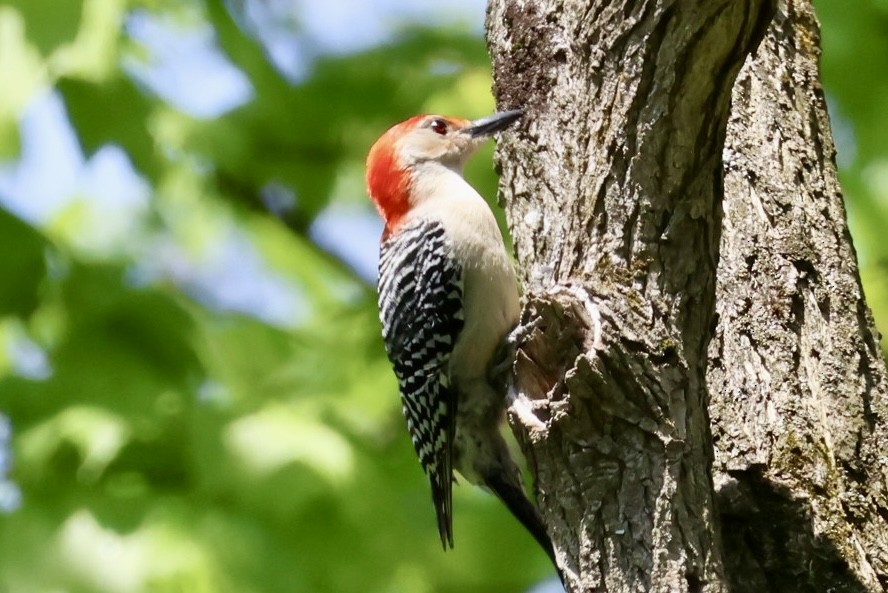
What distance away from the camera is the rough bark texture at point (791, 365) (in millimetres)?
3309

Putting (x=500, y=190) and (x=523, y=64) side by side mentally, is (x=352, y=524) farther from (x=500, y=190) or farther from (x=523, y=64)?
(x=523, y=64)

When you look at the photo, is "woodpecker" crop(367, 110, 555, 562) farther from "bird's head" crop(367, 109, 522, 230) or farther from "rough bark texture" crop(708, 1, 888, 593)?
"rough bark texture" crop(708, 1, 888, 593)

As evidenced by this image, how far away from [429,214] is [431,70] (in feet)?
4.41

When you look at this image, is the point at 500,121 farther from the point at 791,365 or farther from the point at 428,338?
the point at 791,365

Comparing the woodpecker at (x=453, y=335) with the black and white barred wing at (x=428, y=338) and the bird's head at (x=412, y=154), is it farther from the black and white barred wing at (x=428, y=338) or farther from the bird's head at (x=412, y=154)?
the bird's head at (x=412, y=154)

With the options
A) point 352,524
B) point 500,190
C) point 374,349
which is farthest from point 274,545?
point 374,349

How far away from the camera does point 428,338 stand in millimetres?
4484

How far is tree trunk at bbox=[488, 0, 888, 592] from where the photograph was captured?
9.23 feet

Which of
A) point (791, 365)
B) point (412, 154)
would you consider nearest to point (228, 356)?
point (412, 154)

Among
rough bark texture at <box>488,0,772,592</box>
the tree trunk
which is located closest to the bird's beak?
the tree trunk

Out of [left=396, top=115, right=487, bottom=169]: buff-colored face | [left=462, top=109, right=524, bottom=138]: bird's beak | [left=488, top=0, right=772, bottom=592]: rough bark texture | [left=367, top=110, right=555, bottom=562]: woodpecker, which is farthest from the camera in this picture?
[left=396, top=115, right=487, bottom=169]: buff-colored face

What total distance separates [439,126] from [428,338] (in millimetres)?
1065

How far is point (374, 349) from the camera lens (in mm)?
5855

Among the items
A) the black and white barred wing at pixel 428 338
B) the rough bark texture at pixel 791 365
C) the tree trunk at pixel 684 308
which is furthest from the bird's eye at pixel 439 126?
the rough bark texture at pixel 791 365
